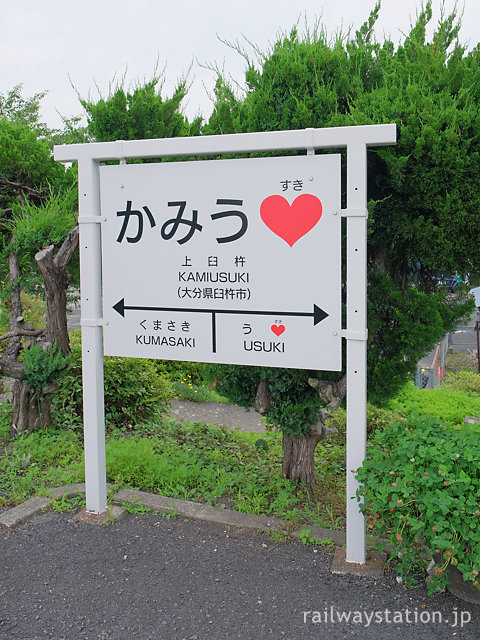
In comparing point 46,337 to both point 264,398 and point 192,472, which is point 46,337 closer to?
point 192,472

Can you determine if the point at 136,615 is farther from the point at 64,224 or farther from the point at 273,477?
the point at 64,224

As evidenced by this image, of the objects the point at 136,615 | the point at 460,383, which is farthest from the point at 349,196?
the point at 460,383

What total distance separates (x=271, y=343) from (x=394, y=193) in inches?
43.9

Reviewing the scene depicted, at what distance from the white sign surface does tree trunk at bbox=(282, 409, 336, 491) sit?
0.92m

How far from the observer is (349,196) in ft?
9.72

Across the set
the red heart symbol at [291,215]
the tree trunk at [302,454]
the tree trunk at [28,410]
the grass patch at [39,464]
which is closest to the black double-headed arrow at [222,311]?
the red heart symbol at [291,215]

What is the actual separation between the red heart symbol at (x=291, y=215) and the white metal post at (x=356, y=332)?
0.60 feet

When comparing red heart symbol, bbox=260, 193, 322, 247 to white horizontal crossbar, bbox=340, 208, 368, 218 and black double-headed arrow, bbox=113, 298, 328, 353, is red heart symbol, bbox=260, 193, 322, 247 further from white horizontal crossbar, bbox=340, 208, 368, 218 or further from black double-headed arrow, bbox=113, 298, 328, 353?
black double-headed arrow, bbox=113, 298, 328, 353

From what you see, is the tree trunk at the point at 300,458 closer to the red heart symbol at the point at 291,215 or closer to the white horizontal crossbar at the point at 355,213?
the red heart symbol at the point at 291,215

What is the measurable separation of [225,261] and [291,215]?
1.44ft

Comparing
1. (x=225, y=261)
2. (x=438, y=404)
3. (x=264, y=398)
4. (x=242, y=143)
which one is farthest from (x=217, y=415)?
(x=242, y=143)

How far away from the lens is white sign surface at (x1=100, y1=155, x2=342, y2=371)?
3029mm

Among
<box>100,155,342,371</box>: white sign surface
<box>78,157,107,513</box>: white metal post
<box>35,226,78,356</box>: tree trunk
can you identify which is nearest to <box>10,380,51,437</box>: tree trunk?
<box>35,226,78,356</box>: tree trunk

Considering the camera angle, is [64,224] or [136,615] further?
[64,224]
